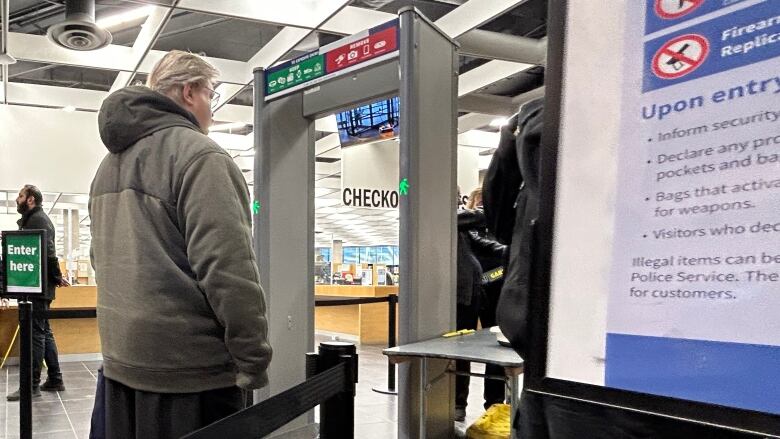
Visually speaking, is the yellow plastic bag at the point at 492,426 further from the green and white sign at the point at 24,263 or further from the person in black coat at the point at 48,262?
the person in black coat at the point at 48,262

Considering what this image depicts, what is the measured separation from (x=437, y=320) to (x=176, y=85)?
1.44 meters

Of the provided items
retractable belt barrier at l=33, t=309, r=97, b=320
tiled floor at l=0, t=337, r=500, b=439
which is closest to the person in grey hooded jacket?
retractable belt barrier at l=33, t=309, r=97, b=320

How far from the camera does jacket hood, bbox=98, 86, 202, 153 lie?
158cm

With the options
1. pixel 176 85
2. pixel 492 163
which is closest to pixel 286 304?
pixel 176 85

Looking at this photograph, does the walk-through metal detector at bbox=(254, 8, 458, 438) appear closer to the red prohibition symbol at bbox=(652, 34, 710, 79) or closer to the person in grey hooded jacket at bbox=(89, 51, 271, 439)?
the person in grey hooded jacket at bbox=(89, 51, 271, 439)

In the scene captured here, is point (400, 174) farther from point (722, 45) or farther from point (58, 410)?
point (58, 410)

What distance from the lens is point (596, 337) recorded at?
0.68 m

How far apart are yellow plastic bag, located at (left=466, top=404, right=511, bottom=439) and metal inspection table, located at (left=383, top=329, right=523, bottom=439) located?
22cm

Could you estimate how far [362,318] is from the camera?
341 inches

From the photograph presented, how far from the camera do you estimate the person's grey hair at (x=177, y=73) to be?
5.46ft

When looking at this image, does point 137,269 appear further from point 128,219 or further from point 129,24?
point 129,24

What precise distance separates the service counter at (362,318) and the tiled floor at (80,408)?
7.92 feet

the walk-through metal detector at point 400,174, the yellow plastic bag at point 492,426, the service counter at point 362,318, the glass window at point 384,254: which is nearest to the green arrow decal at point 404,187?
the walk-through metal detector at point 400,174

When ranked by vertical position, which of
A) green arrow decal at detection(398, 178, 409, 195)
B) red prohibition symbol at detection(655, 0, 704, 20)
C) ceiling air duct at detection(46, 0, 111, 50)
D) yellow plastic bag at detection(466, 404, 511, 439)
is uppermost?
ceiling air duct at detection(46, 0, 111, 50)
